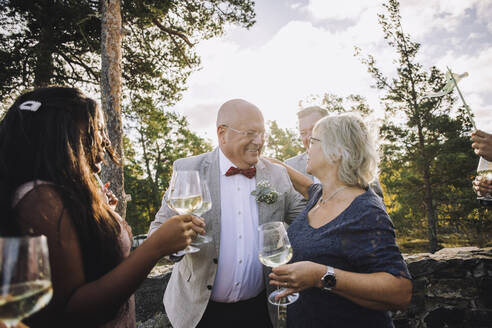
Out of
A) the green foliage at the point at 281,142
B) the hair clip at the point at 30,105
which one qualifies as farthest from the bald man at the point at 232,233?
the green foliage at the point at 281,142

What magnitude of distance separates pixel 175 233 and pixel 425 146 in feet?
51.6

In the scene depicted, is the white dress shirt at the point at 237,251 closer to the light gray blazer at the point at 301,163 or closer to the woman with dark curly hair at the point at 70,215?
the woman with dark curly hair at the point at 70,215

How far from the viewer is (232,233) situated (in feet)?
8.79

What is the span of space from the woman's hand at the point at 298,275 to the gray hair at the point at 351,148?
32.9 inches

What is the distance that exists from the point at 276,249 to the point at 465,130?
16.1 metres

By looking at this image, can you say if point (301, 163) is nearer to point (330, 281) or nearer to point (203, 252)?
point (203, 252)

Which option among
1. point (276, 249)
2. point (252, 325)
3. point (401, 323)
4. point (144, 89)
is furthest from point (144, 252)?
point (144, 89)

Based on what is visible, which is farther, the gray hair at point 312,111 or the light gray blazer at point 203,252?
the gray hair at point 312,111

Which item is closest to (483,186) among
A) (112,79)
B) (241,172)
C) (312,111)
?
(312,111)

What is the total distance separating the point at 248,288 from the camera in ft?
8.49

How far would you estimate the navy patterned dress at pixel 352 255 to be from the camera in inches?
70.1

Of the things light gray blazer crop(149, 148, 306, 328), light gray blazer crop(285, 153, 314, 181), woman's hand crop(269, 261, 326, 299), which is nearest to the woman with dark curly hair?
woman's hand crop(269, 261, 326, 299)

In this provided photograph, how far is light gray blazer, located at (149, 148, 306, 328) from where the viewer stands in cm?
242

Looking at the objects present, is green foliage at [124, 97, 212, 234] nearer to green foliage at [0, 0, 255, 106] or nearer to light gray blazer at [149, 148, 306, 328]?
green foliage at [0, 0, 255, 106]
